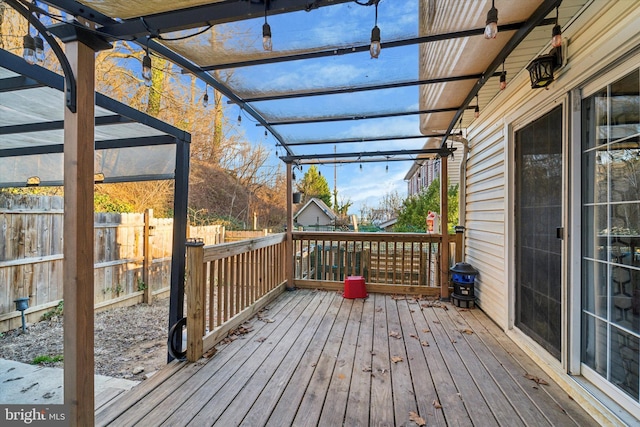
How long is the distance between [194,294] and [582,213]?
297 centimetres

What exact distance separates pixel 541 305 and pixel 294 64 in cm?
295

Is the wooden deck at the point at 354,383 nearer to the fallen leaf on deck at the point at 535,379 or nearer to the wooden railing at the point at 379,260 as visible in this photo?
the fallen leaf on deck at the point at 535,379

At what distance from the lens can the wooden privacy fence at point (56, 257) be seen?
368cm

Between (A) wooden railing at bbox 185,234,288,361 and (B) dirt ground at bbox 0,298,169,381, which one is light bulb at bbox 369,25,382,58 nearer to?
(A) wooden railing at bbox 185,234,288,361

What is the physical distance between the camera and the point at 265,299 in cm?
393

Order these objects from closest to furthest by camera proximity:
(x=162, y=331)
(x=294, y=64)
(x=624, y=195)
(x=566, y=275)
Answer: (x=624, y=195), (x=566, y=275), (x=294, y=64), (x=162, y=331)

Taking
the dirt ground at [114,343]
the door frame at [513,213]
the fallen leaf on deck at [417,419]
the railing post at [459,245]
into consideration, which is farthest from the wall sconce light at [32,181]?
the railing post at [459,245]

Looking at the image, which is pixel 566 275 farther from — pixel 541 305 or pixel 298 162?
pixel 298 162

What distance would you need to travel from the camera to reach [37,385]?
7.90 ft

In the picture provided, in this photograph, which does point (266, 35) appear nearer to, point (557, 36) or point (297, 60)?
point (297, 60)

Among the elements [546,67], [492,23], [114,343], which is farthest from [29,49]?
[114,343]

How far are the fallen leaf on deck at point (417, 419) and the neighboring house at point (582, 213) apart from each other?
1.03 meters

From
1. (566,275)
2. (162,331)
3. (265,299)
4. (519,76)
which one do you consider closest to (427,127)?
(519,76)

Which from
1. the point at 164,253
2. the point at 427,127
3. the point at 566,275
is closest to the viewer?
the point at 566,275
